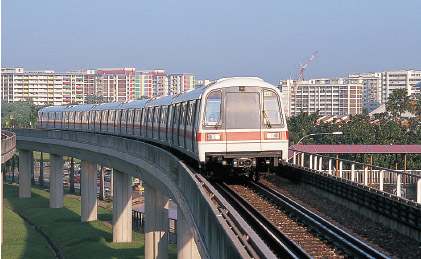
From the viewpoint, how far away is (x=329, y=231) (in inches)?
640

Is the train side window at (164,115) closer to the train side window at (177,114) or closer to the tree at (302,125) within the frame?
the train side window at (177,114)

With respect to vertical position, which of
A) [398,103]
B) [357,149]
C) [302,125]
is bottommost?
[357,149]

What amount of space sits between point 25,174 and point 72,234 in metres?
26.6

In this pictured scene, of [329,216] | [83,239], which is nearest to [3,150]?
[83,239]

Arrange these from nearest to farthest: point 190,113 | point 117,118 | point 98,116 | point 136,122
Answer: point 190,113, point 136,122, point 117,118, point 98,116

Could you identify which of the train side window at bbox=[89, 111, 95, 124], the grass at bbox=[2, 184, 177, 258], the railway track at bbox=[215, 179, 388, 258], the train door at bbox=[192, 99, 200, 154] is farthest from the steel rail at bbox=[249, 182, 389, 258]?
the train side window at bbox=[89, 111, 95, 124]

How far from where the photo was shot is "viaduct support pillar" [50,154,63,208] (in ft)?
230

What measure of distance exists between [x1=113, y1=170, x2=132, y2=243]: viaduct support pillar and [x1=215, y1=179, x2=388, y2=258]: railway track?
28.5 m

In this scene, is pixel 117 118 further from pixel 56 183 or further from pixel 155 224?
pixel 56 183

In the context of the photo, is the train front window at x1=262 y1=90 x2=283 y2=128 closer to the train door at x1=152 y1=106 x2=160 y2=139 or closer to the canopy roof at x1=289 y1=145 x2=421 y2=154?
the train door at x1=152 y1=106 x2=160 y2=139

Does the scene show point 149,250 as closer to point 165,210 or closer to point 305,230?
point 165,210

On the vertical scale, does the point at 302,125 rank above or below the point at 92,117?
below

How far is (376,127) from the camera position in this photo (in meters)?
79.4

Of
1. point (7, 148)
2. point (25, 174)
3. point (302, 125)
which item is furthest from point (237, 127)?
point (302, 125)
